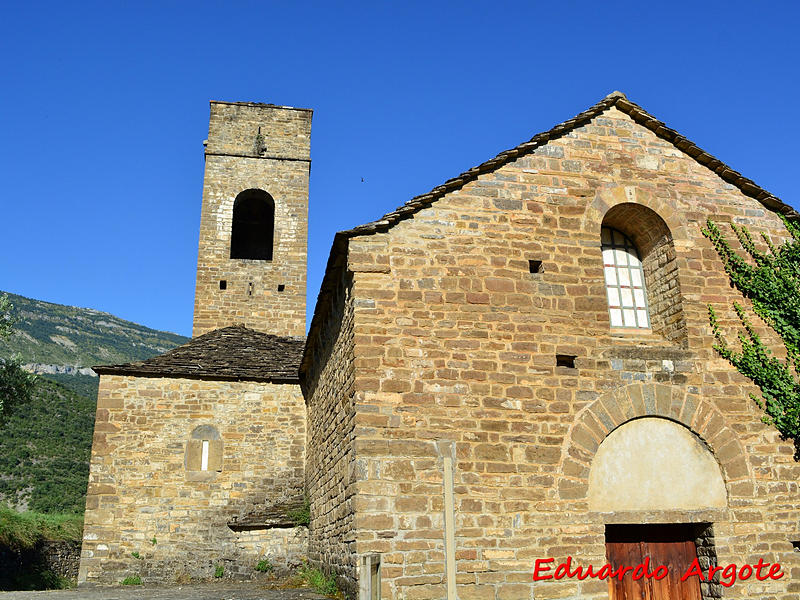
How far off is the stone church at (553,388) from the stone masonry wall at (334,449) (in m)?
0.08

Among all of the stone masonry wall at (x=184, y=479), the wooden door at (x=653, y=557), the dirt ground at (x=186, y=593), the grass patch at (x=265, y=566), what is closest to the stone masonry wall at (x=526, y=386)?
the wooden door at (x=653, y=557)

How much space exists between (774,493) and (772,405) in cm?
106

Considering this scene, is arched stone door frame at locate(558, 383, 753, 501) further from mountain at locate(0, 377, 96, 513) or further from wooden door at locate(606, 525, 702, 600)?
mountain at locate(0, 377, 96, 513)

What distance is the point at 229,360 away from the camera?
573 inches

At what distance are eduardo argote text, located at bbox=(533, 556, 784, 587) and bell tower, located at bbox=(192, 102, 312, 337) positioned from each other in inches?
483

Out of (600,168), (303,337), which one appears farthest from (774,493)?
(303,337)

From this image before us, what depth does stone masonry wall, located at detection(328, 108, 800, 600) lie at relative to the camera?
7.21 metres

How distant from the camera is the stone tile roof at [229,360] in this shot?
A: 44.3 feet

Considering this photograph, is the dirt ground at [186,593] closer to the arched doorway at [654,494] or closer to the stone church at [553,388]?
the stone church at [553,388]

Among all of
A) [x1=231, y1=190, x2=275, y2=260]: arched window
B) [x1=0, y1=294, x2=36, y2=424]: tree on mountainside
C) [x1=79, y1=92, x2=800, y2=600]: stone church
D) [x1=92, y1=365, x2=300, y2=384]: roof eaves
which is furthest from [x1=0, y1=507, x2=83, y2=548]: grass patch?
[x1=79, y1=92, x2=800, y2=600]: stone church

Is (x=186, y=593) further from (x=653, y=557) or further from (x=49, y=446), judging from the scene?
(x=49, y=446)

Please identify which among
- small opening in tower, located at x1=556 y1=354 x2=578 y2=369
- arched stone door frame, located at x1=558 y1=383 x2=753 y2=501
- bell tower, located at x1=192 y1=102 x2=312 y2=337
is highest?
bell tower, located at x1=192 y1=102 x2=312 y2=337

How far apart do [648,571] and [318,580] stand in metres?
4.78

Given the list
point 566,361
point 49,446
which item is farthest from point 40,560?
point 566,361
